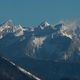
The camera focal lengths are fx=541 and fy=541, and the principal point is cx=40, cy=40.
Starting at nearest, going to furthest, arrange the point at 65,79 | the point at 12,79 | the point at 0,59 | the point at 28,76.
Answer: the point at 12,79
the point at 28,76
the point at 0,59
the point at 65,79

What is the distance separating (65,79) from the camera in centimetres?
5753

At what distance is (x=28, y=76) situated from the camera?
3794 cm

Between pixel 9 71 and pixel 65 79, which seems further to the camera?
pixel 65 79

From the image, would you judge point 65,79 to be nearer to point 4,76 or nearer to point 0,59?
point 0,59

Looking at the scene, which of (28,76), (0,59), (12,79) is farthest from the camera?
(0,59)

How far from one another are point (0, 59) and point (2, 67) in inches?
145

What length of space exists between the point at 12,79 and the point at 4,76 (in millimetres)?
907

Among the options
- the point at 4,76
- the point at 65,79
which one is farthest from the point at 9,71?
the point at 65,79

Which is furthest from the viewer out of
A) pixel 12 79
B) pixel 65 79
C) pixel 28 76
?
pixel 65 79

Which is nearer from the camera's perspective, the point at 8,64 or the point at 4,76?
the point at 4,76

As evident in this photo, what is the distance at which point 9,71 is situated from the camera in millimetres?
36438

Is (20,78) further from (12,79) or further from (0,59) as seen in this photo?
(0,59)

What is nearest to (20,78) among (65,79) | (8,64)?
(8,64)

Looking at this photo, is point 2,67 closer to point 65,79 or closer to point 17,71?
point 17,71
